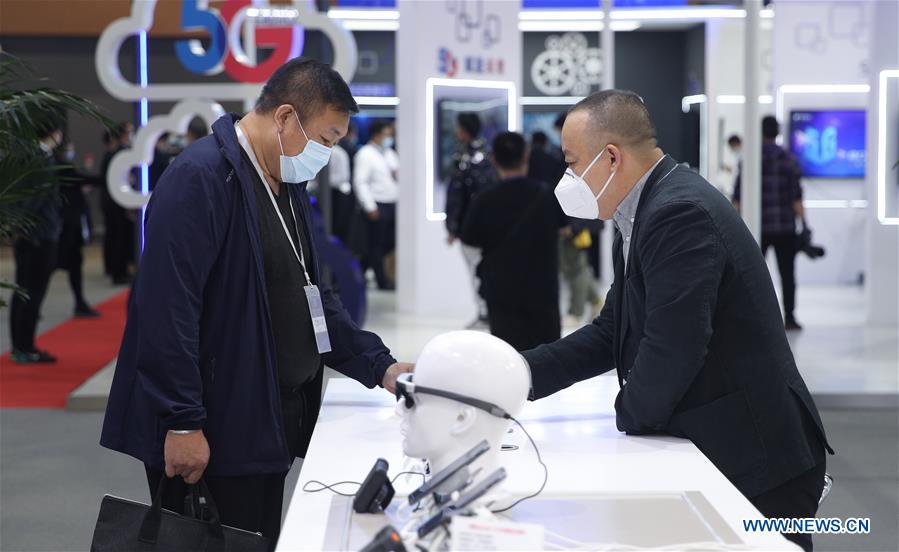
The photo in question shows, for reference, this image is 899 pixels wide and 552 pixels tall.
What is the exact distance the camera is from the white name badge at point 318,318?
2547mm

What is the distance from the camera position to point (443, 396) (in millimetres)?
1873

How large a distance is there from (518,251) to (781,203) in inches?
150

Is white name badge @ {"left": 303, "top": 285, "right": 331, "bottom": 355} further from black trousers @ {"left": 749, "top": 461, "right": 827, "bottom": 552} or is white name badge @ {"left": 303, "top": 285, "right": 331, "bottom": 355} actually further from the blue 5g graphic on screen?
the blue 5g graphic on screen

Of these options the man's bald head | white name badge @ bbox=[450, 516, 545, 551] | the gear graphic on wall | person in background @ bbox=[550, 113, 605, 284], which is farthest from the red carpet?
the gear graphic on wall

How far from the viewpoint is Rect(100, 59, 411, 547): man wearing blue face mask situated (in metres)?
2.29

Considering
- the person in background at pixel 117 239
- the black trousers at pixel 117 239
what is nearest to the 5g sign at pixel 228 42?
the person in background at pixel 117 239

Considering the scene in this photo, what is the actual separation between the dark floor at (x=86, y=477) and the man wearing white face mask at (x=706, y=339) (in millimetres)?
1795

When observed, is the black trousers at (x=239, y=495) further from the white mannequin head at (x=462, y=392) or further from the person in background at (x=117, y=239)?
the person in background at (x=117, y=239)

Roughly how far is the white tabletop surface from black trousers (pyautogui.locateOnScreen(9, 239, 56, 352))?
16.5 feet

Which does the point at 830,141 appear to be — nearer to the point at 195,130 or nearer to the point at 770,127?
the point at 770,127

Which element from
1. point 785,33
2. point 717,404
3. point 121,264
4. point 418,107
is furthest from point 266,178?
point 121,264

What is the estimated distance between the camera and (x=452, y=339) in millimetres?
1896

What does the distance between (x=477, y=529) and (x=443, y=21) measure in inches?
315

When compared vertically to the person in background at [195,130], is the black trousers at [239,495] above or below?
below
